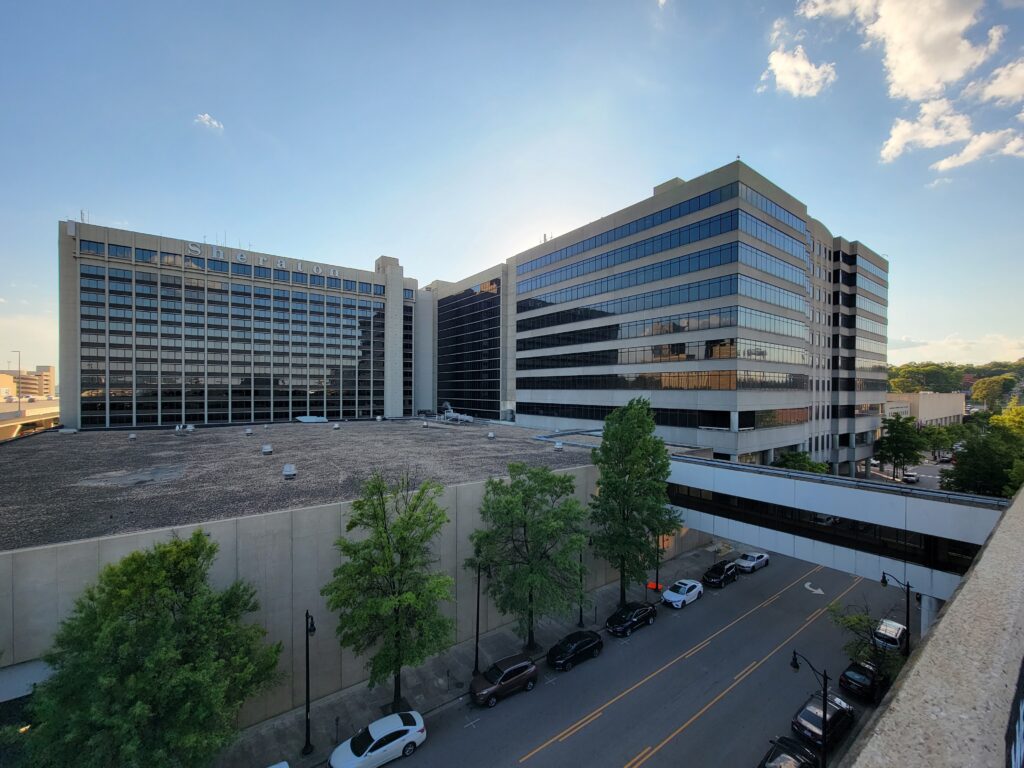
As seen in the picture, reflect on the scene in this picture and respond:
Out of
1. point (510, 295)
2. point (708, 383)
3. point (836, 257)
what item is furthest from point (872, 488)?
point (510, 295)

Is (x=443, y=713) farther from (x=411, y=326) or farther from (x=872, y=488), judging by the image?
(x=411, y=326)

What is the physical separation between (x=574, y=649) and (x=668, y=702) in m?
4.66

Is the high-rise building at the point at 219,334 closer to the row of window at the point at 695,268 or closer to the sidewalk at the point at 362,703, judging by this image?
the row of window at the point at 695,268

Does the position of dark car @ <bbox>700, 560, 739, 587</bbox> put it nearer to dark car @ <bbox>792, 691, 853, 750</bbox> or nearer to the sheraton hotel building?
the sheraton hotel building

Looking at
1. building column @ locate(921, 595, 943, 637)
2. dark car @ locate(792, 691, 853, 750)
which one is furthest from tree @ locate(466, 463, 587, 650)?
building column @ locate(921, 595, 943, 637)

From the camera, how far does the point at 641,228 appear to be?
159 feet

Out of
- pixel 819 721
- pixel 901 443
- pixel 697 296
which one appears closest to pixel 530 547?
pixel 819 721

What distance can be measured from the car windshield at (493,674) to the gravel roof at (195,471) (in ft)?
29.6

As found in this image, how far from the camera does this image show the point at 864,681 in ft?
63.5

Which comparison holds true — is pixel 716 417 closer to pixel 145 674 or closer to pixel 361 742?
pixel 361 742

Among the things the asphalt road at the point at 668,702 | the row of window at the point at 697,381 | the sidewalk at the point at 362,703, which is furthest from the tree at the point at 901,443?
the sidewalk at the point at 362,703

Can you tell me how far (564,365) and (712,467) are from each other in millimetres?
32624

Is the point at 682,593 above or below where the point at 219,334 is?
below

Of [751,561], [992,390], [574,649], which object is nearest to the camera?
[574,649]
